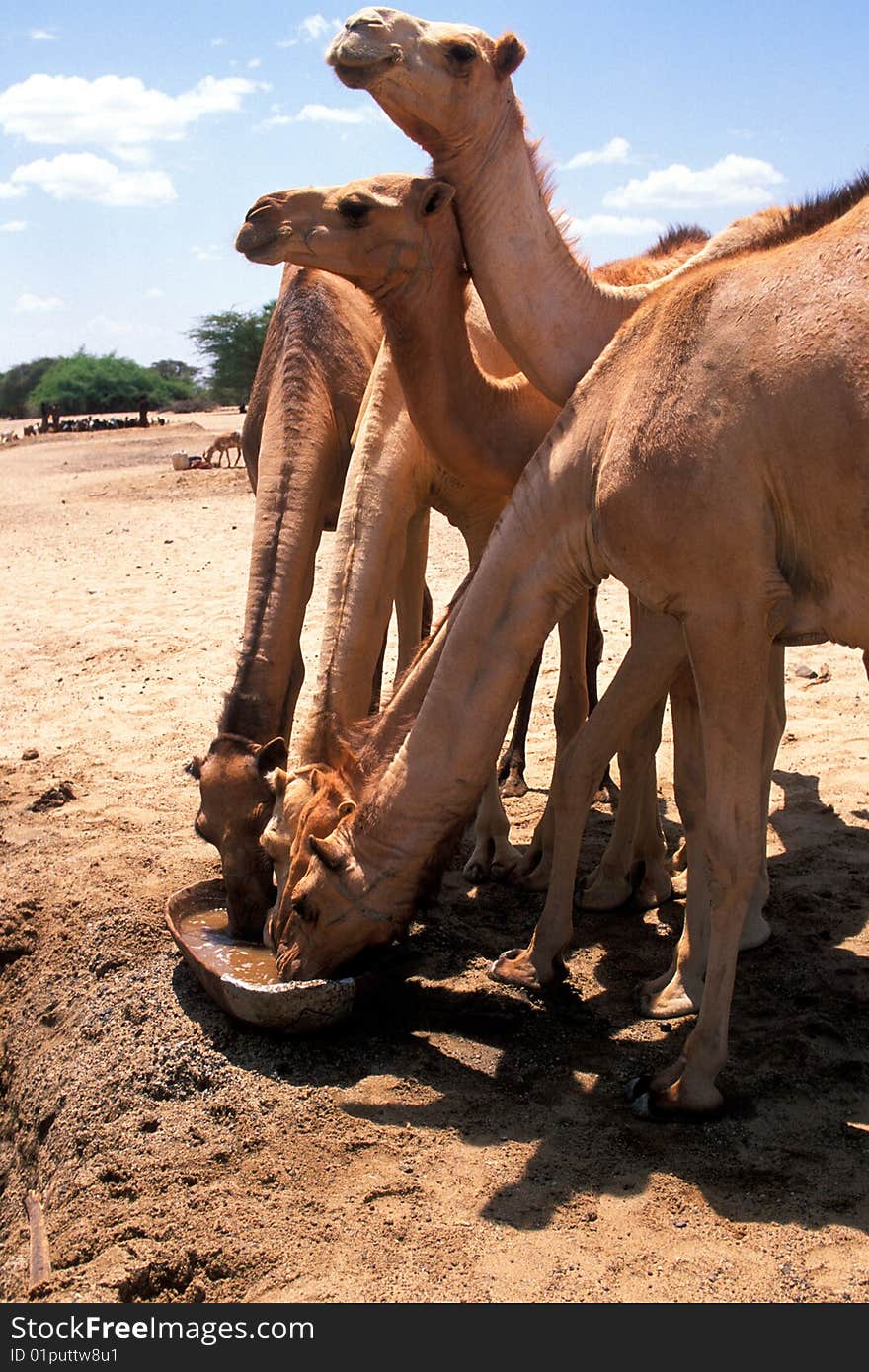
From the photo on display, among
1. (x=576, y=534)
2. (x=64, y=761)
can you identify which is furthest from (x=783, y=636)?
(x=64, y=761)

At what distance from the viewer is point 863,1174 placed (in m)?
3.97

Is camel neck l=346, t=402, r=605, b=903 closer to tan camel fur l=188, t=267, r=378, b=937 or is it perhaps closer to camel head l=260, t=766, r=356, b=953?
camel head l=260, t=766, r=356, b=953

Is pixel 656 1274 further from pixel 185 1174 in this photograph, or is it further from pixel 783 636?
pixel 783 636

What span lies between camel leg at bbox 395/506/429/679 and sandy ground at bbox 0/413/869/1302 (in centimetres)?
115

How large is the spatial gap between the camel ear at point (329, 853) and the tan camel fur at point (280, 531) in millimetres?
721

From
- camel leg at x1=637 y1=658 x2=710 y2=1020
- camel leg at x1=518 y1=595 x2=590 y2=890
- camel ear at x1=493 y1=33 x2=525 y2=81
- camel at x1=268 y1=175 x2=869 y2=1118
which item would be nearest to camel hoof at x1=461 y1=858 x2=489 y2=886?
camel leg at x1=518 y1=595 x2=590 y2=890

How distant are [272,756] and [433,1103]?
1.48 meters

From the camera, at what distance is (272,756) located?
528 cm


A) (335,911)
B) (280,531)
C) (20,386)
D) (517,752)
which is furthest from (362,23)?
(20,386)

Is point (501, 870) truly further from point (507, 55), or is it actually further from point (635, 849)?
point (507, 55)

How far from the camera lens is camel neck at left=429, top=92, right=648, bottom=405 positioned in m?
4.89

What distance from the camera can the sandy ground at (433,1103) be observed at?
12.0 feet

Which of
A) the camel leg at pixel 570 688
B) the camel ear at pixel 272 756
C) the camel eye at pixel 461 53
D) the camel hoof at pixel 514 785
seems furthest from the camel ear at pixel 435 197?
the camel hoof at pixel 514 785

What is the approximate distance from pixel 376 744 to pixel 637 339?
1610 millimetres
